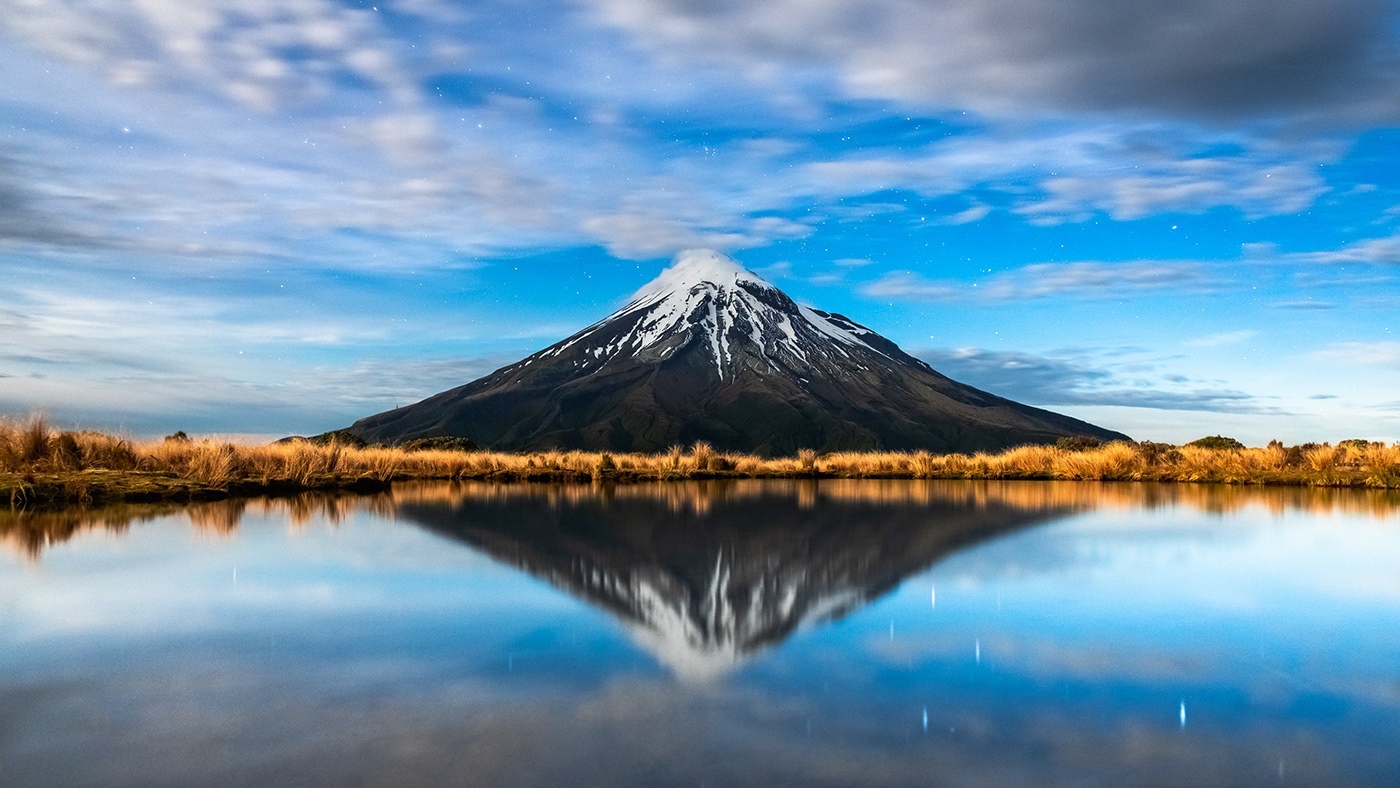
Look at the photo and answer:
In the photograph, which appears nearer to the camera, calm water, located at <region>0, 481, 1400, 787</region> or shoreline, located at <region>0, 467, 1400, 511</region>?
calm water, located at <region>0, 481, 1400, 787</region>

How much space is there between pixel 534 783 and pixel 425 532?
7.77 metres

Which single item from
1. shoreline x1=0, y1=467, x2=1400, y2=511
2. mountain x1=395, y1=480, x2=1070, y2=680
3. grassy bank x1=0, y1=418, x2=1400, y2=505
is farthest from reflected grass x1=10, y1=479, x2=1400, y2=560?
grassy bank x1=0, y1=418, x2=1400, y2=505

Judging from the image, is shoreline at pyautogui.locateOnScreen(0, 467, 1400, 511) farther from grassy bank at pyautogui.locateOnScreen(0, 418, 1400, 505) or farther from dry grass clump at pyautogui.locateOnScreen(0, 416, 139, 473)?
dry grass clump at pyautogui.locateOnScreen(0, 416, 139, 473)

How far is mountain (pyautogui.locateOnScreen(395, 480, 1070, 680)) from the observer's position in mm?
5094

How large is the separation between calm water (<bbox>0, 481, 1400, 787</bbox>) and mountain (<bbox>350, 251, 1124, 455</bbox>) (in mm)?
106443

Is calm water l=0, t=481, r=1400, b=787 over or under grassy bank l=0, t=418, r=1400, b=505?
under

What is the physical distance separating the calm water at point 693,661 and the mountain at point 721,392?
10644 centimetres

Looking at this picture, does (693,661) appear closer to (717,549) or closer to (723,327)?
(717,549)

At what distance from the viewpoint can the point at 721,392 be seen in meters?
146

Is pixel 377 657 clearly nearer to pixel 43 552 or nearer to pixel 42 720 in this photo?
pixel 42 720

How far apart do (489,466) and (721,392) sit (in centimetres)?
12121

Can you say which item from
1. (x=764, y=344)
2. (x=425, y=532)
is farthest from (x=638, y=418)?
(x=425, y=532)

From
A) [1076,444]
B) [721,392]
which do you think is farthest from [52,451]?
[721,392]

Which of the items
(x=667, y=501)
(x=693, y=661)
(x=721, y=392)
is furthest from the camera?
(x=721, y=392)
